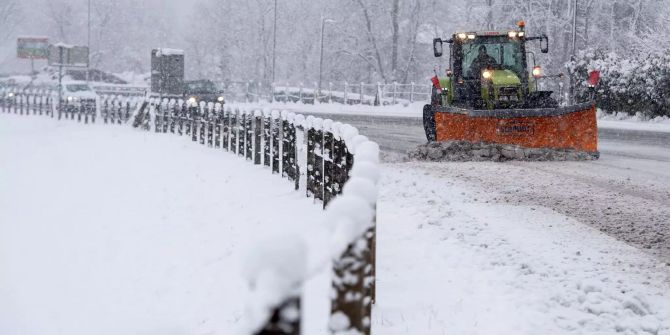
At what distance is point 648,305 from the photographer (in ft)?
17.7

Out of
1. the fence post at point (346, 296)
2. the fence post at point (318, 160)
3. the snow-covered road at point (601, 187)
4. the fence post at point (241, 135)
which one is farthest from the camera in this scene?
the fence post at point (241, 135)

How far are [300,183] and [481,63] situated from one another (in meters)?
5.90

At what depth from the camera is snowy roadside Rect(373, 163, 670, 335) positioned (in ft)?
16.9

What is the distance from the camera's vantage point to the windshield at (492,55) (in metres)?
16.2

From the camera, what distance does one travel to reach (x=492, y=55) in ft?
53.9

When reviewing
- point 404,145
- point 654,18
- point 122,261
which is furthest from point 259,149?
point 654,18

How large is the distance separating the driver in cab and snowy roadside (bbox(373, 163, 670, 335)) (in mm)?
7531

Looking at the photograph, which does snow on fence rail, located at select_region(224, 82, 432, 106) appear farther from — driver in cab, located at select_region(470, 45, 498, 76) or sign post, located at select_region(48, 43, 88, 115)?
driver in cab, located at select_region(470, 45, 498, 76)

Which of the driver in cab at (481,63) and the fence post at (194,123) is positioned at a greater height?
the driver in cab at (481,63)

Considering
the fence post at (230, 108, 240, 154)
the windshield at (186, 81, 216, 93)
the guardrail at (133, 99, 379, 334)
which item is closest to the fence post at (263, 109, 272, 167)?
the guardrail at (133, 99, 379, 334)

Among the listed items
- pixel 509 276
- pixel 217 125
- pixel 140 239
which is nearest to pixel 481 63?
pixel 217 125

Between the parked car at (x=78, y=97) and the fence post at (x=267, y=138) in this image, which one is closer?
the fence post at (x=267, y=138)

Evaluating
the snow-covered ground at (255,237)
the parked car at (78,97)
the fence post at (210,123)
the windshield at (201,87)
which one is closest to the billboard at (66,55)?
the parked car at (78,97)

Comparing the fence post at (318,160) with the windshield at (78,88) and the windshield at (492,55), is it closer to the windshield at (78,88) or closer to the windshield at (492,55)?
the windshield at (492,55)
